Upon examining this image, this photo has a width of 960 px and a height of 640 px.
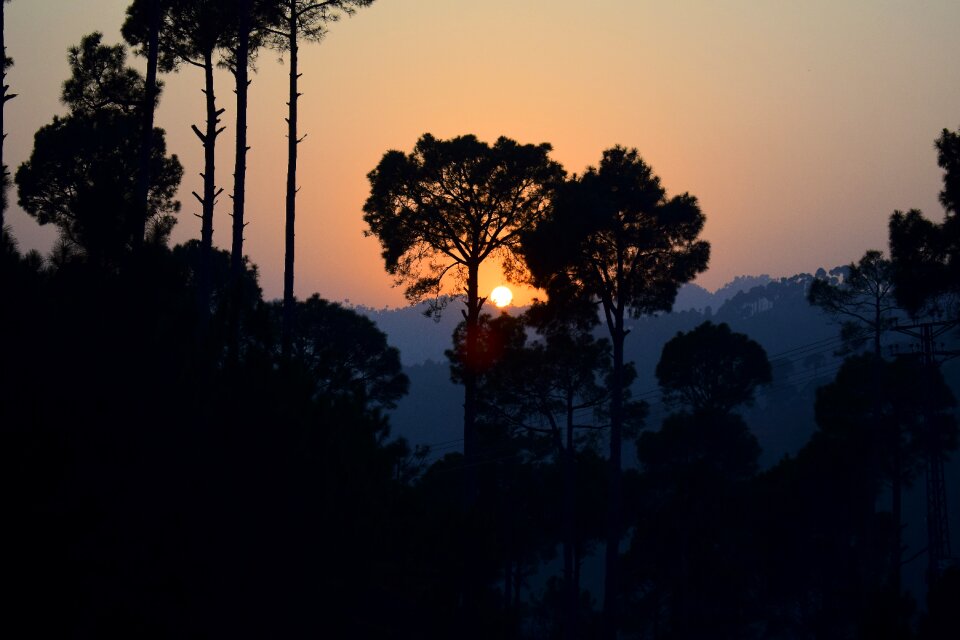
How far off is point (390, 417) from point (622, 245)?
9.60 m

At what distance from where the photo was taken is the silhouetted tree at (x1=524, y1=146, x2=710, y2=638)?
1236 inches

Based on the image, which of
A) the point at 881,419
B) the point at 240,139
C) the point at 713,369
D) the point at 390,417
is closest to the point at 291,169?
the point at 240,139

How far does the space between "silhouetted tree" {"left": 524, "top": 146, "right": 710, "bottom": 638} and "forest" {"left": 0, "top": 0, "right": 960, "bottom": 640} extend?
9cm

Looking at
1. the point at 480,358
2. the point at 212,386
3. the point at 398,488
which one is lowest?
the point at 398,488

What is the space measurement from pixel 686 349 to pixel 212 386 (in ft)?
106

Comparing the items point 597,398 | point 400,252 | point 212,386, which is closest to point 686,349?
point 597,398

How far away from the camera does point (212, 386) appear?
32.0 feet

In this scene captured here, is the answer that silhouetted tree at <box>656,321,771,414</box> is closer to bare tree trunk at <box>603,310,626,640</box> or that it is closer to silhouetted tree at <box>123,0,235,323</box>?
bare tree trunk at <box>603,310,626,640</box>

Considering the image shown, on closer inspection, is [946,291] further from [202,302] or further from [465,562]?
[202,302]

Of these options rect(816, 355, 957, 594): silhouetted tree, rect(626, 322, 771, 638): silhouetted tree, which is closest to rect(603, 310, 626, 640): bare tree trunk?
rect(626, 322, 771, 638): silhouetted tree

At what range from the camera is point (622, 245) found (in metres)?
31.6

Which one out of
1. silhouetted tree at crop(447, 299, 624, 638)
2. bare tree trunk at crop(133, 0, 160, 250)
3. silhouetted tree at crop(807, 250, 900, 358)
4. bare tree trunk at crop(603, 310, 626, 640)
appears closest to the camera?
bare tree trunk at crop(133, 0, 160, 250)


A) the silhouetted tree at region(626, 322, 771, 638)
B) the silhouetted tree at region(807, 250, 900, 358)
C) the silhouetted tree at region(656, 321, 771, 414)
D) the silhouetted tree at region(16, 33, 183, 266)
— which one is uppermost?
the silhouetted tree at region(16, 33, 183, 266)

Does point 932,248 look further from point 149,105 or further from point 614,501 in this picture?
point 149,105
